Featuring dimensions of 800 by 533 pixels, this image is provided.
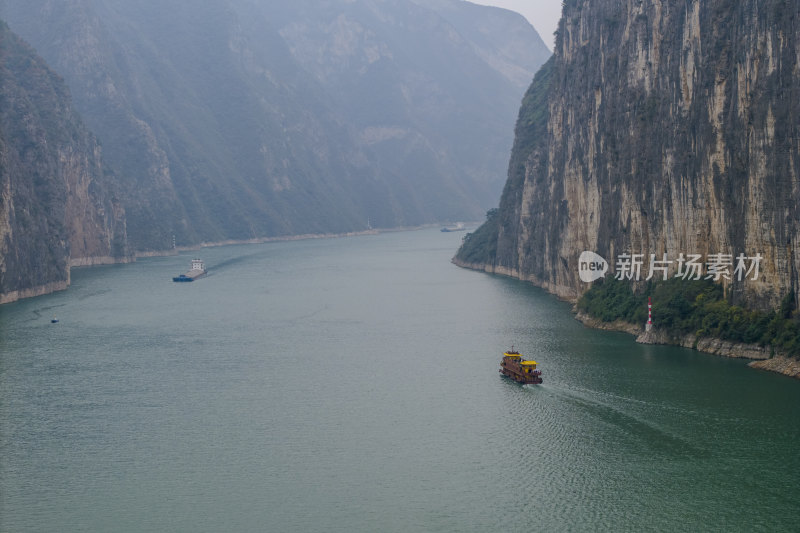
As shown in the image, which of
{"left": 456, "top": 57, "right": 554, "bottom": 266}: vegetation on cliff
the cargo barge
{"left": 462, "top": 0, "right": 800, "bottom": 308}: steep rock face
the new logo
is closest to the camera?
{"left": 462, "top": 0, "right": 800, "bottom": 308}: steep rock face

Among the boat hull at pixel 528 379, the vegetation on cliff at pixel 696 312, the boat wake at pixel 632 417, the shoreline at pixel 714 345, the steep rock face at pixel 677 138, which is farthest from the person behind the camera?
the boat hull at pixel 528 379

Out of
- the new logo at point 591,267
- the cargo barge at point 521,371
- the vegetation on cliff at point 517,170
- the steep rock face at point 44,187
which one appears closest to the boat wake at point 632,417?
the cargo barge at point 521,371

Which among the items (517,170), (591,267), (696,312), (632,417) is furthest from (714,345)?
(517,170)

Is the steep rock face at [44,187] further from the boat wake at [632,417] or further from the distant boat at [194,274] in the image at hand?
the boat wake at [632,417]

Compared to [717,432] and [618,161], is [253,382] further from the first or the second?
[618,161]

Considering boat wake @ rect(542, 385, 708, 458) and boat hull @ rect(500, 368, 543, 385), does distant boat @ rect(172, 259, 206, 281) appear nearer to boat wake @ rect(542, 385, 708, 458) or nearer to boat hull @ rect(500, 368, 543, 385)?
boat hull @ rect(500, 368, 543, 385)

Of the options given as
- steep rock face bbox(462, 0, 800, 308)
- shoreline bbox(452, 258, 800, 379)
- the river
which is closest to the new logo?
steep rock face bbox(462, 0, 800, 308)

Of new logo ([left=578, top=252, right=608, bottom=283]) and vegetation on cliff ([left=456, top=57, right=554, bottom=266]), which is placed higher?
vegetation on cliff ([left=456, top=57, right=554, bottom=266])
